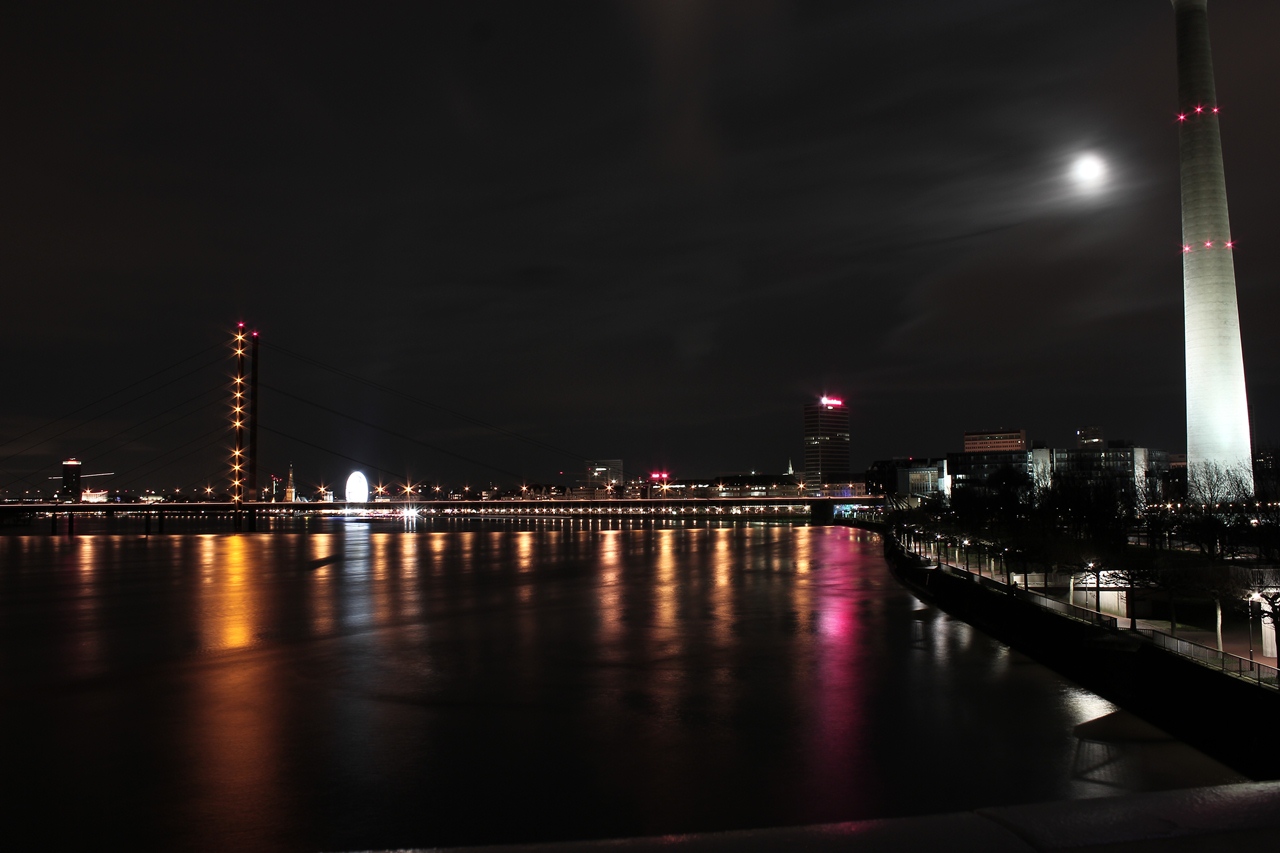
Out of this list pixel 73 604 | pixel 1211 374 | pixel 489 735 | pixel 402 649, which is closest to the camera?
pixel 489 735

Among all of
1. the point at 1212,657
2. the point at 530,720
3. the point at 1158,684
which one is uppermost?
the point at 1212,657

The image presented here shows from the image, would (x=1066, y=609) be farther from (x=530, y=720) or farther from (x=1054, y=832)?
(x=1054, y=832)

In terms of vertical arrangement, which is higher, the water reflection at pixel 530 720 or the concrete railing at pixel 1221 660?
the concrete railing at pixel 1221 660

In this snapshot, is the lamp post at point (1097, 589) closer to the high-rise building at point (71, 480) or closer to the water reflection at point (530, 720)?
the water reflection at point (530, 720)

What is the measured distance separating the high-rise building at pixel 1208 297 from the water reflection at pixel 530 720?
3068cm

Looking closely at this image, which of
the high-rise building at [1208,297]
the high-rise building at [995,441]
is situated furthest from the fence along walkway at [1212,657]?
the high-rise building at [995,441]

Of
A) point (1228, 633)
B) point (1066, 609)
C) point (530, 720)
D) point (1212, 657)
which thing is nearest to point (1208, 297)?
point (1228, 633)

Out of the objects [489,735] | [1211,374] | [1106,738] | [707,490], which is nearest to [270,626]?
[489,735]

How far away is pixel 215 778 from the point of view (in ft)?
29.4

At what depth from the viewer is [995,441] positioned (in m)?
146

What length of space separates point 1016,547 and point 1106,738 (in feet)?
59.9

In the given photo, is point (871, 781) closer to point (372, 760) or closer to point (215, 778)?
point (372, 760)

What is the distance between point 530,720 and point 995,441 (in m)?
147

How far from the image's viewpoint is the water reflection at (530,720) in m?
8.17
